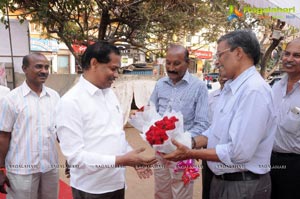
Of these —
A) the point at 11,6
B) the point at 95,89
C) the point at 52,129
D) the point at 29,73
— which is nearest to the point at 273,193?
the point at 95,89

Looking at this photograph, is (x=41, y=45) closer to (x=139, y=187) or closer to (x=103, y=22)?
(x=103, y=22)

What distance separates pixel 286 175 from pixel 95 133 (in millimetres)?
1690

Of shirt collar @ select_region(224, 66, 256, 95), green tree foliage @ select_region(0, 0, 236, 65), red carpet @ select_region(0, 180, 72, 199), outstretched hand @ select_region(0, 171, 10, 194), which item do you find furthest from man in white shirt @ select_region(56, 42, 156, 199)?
green tree foliage @ select_region(0, 0, 236, 65)

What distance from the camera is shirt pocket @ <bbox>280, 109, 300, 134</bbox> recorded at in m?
2.42

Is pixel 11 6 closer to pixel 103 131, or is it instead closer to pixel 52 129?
pixel 52 129

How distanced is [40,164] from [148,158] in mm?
1199

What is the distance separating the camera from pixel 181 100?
3012mm

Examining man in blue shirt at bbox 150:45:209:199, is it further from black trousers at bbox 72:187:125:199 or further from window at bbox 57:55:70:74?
window at bbox 57:55:70:74

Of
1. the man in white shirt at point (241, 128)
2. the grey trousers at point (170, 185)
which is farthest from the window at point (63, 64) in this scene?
the man in white shirt at point (241, 128)

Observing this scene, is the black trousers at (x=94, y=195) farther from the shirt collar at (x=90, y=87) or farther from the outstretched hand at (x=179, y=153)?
the shirt collar at (x=90, y=87)

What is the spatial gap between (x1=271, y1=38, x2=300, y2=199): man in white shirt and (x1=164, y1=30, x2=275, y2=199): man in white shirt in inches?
25.7

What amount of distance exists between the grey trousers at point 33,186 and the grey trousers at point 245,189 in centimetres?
157

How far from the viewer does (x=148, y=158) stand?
6.13ft

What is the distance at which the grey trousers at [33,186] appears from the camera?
252 centimetres
